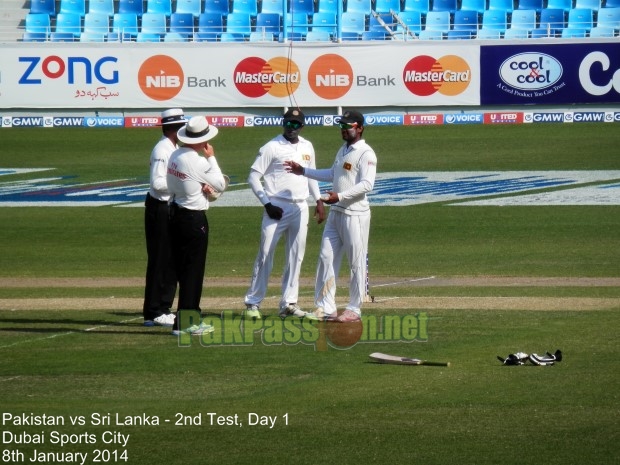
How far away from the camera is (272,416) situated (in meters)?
8.69

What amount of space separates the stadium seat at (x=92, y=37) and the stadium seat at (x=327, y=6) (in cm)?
715

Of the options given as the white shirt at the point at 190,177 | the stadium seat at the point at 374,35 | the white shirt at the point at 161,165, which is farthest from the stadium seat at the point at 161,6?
the white shirt at the point at 190,177

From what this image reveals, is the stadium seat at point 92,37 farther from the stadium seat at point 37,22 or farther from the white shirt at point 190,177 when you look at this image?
the white shirt at point 190,177

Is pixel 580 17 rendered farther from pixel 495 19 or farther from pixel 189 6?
pixel 189 6

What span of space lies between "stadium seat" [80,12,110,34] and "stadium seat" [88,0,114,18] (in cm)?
23

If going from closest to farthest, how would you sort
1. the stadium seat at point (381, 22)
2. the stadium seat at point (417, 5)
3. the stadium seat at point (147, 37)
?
the stadium seat at point (381, 22) < the stadium seat at point (147, 37) < the stadium seat at point (417, 5)

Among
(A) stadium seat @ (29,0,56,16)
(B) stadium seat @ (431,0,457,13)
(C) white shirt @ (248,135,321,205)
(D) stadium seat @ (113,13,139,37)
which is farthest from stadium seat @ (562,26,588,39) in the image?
(C) white shirt @ (248,135,321,205)

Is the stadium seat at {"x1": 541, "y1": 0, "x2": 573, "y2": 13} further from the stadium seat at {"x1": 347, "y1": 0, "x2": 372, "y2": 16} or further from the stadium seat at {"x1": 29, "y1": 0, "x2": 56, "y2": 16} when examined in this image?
the stadium seat at {"x1": 29, "y1": 0, "x2": 56, "y2": 16}

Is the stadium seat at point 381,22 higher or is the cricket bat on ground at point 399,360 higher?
the stadium seat at point 381,22

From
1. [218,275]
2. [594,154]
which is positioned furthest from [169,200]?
[594,154]

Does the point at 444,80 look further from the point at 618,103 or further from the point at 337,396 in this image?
the point at 337,396

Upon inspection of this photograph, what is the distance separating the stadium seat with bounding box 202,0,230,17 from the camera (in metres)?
40.6

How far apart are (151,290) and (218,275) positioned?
4.77m

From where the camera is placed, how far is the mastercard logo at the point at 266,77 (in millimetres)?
33938
